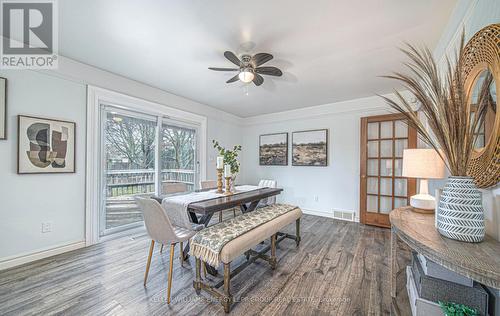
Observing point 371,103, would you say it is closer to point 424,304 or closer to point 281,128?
point 281,128

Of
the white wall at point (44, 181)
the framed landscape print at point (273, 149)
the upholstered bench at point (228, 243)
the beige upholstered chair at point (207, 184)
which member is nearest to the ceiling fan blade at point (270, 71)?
the upholstered bench at point (228, 243)

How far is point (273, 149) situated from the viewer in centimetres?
504

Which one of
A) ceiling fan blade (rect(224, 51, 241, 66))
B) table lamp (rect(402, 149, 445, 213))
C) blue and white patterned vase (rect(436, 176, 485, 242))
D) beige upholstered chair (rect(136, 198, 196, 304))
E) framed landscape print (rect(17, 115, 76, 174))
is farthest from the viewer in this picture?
framed landscape print (rect(17, 115, 76, 174))

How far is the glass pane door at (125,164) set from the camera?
9.71 feet

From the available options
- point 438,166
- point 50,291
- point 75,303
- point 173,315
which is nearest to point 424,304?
point 438,166

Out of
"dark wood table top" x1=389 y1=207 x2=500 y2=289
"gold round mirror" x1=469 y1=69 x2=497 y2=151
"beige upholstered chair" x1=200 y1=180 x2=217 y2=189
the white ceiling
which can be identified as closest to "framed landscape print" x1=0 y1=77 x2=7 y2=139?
the white ceiling

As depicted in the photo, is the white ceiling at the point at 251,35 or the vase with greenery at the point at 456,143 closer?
the vase with greenery at the point at 456,143

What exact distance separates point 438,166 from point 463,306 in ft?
3.15

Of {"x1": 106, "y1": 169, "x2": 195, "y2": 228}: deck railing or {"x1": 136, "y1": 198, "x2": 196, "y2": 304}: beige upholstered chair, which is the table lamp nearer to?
{"x1": 136, "y1": 198, "x2": 196, "y2": 304}: beige upholstered chair

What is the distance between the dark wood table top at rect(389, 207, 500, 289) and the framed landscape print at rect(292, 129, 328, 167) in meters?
3.12

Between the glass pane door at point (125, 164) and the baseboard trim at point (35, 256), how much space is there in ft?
1.18

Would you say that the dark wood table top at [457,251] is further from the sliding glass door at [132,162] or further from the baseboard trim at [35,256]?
the baseboard trim at [35,256]

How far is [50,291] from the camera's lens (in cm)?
175

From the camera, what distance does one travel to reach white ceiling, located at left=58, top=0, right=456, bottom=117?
5.23 feet
